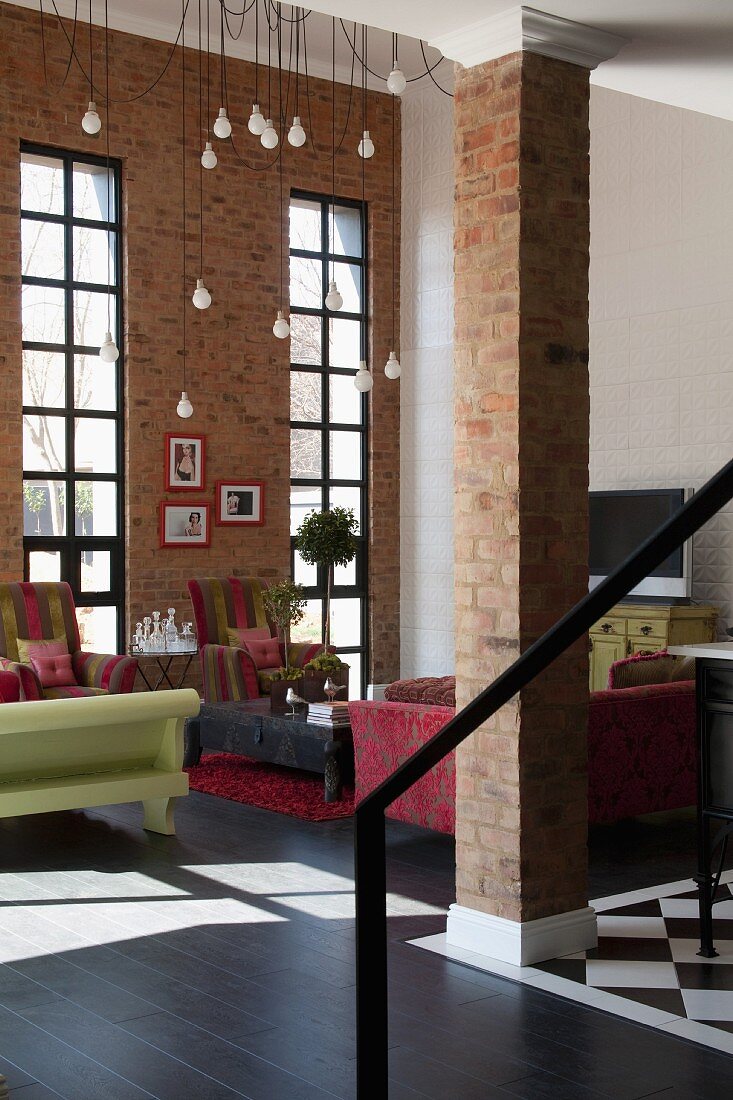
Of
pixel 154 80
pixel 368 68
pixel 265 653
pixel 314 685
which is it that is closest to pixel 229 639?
pixel 265 653

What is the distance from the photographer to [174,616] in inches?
437

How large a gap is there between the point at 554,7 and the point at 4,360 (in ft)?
22.7

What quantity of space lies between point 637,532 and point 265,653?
3.07 metres

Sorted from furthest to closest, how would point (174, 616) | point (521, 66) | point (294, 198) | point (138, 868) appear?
point (294, 198)
point (174, 616)
point (138, 868)
point (521, 66)

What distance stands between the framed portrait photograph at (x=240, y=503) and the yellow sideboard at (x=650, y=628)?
11.4 ft

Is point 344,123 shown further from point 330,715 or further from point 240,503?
point 330,715

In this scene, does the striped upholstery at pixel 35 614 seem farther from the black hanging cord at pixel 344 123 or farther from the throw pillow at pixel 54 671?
the black hanging cord at pixel 344 123

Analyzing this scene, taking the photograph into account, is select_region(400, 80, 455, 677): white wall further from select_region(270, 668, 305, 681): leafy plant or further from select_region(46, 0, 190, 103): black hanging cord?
select_region(270, 668, 305, 681): leafy plant

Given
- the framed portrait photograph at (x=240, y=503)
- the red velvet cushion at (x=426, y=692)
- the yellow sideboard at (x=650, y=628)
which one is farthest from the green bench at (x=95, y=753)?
the framed portrait photograph at (x=240, y=503)

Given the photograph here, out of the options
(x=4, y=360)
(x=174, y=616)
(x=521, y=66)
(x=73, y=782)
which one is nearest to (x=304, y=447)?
(x=174, y=616)

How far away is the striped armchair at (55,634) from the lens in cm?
885

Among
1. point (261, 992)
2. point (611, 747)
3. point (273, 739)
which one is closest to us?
point (261, 992)

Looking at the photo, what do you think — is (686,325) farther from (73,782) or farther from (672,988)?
(672,988)

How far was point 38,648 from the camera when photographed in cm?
916
